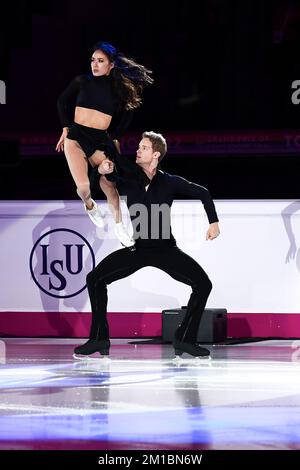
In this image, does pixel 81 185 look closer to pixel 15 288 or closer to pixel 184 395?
pixel 15 288

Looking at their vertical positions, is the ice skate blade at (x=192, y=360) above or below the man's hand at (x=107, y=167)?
below

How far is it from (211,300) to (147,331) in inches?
23.0

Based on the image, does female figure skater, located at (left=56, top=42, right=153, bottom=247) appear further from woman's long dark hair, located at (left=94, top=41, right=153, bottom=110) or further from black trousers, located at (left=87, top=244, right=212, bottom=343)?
black trousers, located at (left=87, top=244, right=212, bottom=343)

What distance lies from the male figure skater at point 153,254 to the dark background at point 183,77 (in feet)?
12.5

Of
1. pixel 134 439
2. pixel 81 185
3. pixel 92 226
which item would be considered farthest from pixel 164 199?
pixel 134 439

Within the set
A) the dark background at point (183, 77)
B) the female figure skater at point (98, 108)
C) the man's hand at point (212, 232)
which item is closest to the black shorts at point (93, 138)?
the female figure skater at point (98, 108)

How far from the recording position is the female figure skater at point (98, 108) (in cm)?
740

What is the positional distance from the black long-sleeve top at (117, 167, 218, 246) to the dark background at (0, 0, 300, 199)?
3.82 metres

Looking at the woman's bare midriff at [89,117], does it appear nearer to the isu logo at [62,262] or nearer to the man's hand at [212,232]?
the isu logo at [62,262]

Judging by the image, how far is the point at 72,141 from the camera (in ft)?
24.8

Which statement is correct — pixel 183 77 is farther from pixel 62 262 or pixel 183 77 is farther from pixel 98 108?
pixel 98 108

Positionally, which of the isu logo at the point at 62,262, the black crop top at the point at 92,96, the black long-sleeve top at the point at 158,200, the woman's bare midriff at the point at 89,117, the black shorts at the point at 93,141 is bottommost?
the isu logo at the point at 62,262

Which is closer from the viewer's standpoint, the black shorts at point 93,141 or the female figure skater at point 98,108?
the female figure skater at point 98,108

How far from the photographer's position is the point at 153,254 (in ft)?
22.0
